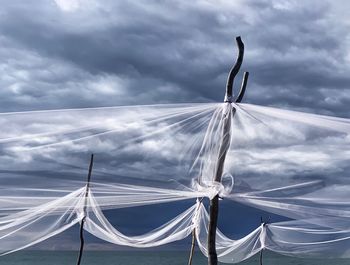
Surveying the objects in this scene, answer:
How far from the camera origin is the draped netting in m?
5.77

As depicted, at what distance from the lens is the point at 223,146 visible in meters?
6.30

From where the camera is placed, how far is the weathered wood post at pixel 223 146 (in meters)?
6.32

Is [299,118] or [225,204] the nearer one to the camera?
[299,118]

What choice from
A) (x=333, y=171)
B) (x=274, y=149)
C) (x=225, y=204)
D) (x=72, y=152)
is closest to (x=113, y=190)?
(x=72, y=152)

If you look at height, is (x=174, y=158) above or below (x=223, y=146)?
below

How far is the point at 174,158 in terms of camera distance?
20.6 ft

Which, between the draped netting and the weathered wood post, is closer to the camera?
the draped netting

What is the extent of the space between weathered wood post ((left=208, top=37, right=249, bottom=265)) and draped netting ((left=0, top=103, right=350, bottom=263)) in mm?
32

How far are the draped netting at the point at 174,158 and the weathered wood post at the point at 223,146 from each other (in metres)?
0.03

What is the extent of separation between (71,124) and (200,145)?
147cm

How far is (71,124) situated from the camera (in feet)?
18.9

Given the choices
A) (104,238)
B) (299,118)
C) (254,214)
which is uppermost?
(299,118)

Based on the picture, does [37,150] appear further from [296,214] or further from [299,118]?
[296,214]

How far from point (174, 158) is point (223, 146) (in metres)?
0.56
